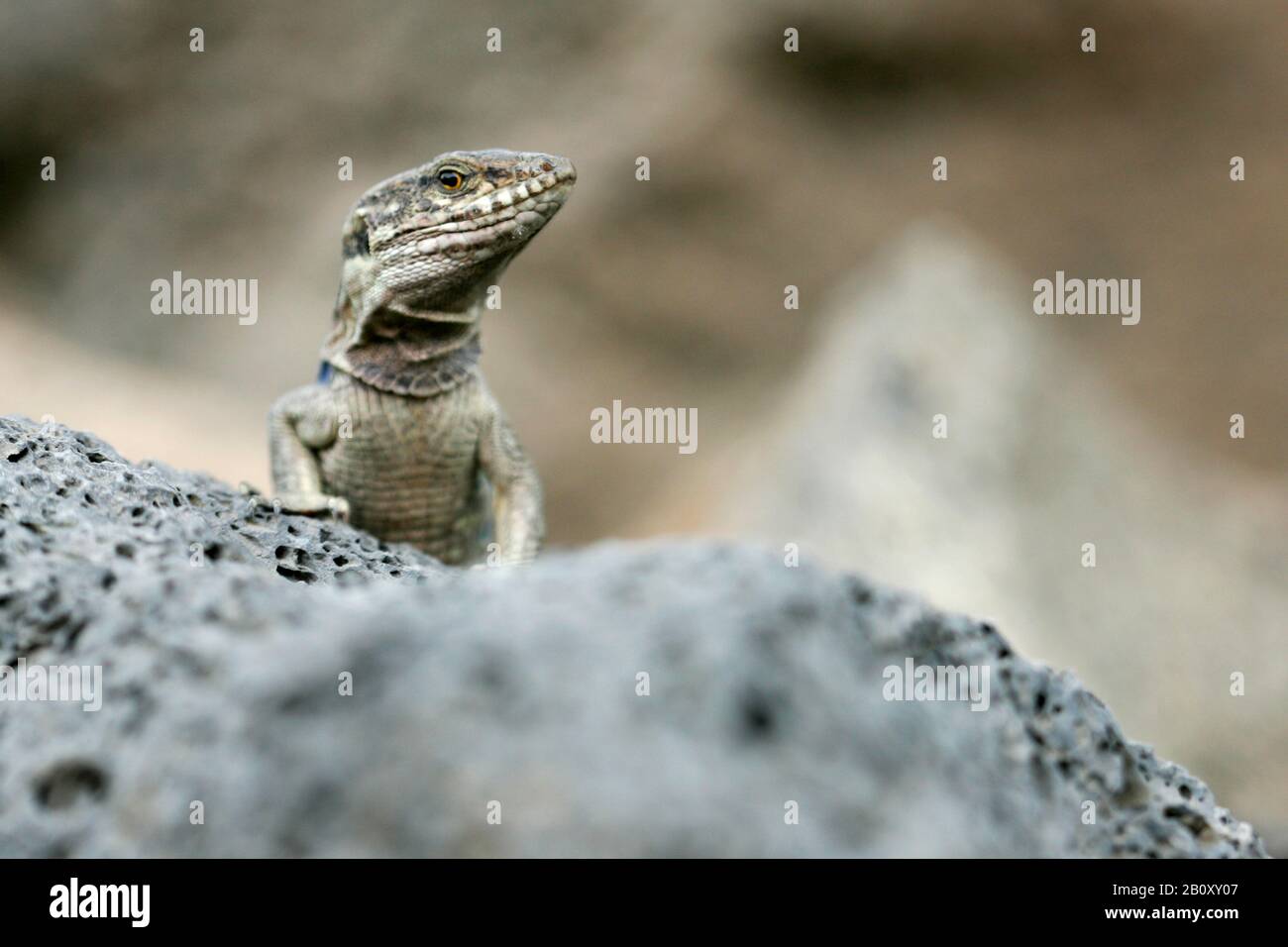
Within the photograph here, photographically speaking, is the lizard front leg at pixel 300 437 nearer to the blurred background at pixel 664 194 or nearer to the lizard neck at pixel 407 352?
the lizard neck at pixel 407 352

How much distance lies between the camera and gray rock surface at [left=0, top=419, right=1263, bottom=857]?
1.95 meters

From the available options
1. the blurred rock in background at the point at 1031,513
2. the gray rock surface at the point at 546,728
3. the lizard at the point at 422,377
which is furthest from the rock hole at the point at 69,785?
the blurred rock in background at the point at 1031,513

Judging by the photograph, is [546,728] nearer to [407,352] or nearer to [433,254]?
[433,254]

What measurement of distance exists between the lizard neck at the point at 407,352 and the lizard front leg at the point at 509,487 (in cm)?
28

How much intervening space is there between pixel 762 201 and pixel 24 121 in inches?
410

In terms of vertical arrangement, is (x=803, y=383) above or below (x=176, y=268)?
below

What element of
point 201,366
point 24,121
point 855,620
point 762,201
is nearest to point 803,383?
point 762,201

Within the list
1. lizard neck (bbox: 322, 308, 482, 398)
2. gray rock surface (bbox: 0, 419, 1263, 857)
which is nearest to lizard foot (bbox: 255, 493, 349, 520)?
lizard neck (bbox: 322, 308, 482, 398)

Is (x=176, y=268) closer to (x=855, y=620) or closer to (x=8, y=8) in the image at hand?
(x=8, y=8)

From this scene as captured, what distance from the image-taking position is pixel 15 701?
2.61 meters

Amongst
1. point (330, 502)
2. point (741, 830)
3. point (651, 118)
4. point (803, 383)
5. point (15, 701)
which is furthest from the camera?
point (651, 118)

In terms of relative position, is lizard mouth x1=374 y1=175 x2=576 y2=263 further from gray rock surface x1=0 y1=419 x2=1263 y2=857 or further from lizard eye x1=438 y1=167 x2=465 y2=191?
gray rock surface x1=0 y1=419 x2=1263 y2=857

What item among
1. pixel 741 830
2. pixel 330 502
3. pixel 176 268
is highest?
pixel 176 268

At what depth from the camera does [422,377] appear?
5.11 m
